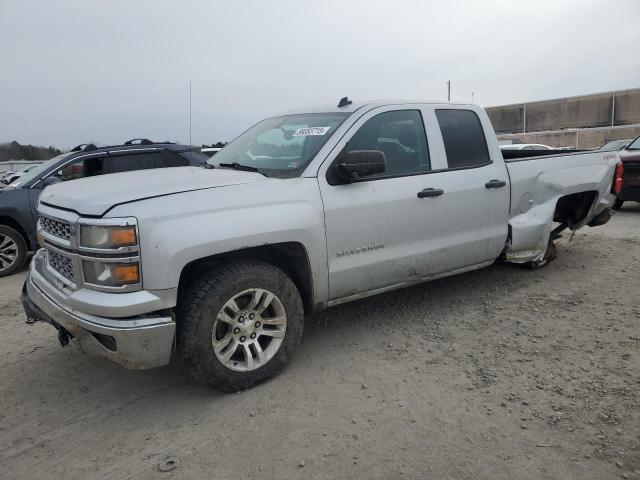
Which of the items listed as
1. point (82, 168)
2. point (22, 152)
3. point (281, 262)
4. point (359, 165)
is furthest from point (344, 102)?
point (22, 152)

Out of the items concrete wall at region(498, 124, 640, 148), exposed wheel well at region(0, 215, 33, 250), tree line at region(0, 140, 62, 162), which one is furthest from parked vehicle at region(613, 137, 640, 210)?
concrete wall at region(498, 124, 640, 148)

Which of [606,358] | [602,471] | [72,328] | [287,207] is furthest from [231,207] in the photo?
[606,358]

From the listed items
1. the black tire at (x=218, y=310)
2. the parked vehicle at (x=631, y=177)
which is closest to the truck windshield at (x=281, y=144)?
the black tire at (x=218, y=310)

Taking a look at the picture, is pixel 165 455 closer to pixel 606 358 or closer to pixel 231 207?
pixel 231 207

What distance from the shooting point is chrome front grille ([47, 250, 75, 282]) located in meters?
3.06

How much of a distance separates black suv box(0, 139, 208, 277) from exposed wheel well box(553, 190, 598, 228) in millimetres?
4576

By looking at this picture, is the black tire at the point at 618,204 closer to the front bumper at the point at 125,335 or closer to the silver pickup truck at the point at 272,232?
the silver pickup truck at the point at 272,232

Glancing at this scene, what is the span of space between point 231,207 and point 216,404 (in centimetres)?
123

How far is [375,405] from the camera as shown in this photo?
9.98ft

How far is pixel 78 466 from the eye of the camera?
2592mm

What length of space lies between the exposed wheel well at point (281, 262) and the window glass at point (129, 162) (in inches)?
167

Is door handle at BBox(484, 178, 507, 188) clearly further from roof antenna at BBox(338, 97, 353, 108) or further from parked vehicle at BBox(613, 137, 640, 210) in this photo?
parked vehicle at BBox(613, 137, 640, 210)

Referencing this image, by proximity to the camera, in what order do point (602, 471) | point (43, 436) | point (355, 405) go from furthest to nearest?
point (355, 405), point (43, 436), point (602, 471)

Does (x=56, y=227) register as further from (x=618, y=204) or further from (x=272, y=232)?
(x=618, y=204)
